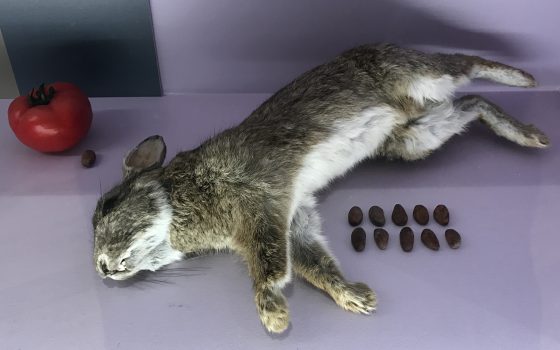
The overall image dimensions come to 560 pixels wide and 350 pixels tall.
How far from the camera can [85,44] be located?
2359 mm

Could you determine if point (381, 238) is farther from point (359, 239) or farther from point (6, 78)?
point (6, 78)

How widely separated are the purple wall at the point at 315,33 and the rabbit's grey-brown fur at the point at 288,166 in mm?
205

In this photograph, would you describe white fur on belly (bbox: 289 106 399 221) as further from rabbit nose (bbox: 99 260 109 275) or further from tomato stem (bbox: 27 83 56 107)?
tomato stem (bbox: 27 83 56 107)

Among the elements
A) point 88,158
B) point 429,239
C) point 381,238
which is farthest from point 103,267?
point 429,239

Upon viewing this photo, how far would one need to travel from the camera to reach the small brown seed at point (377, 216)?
6.37 ft

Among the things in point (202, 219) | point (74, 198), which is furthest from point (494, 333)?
point (74, 198)

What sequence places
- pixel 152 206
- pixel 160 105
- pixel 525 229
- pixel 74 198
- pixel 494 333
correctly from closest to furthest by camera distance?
pixel 494 333 < pixel 152 206 < pixel 525 229 < pixel 74 198 < pixel 160 105

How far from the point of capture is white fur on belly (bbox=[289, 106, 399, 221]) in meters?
1.94

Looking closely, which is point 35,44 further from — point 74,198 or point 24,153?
point 74,198

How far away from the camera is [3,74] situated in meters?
2.51

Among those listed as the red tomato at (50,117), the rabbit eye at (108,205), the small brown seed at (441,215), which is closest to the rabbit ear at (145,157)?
the rabbit eye at (108,205)

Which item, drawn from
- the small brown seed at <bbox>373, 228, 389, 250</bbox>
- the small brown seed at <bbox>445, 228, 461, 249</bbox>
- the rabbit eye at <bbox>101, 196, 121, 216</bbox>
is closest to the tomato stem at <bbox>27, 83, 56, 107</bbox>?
the rabbit eye at <bbox>101, 196, 121, 216</bbox>

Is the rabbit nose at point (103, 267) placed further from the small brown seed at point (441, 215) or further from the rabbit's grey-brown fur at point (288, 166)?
the small brown seed at point (441, 215)

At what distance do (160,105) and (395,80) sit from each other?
106 centimetres
